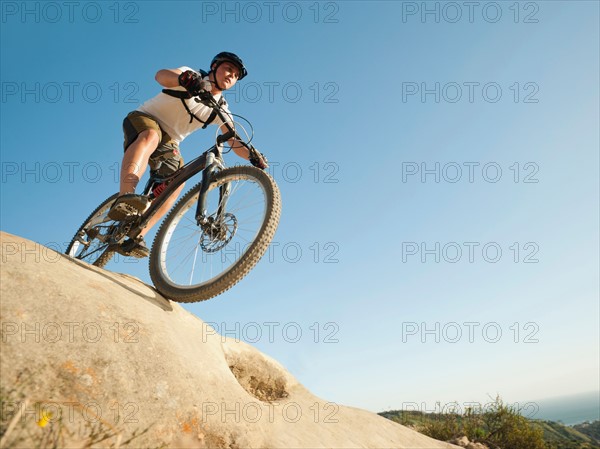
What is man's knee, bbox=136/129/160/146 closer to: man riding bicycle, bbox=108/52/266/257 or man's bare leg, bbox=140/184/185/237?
man riding bicycle, bbox=108/52/266/257

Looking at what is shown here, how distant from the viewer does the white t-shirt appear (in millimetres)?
5539

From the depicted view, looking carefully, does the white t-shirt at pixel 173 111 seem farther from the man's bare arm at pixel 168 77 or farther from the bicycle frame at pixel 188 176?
the bicycle frame at pixel 188 176

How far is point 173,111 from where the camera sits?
561cm

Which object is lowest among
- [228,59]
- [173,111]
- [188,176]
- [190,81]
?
[188,176]

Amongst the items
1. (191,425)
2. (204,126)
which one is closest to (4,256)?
(191,425)

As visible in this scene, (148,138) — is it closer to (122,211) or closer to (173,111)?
(173,111)

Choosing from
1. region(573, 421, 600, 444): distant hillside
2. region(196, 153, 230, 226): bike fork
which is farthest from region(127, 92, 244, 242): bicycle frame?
region(573, 421, 600, 444): distant hillside

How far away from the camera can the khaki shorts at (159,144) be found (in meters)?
5.42

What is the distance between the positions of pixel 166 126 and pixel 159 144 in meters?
0.30

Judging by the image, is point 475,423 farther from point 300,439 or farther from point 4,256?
point 4,256

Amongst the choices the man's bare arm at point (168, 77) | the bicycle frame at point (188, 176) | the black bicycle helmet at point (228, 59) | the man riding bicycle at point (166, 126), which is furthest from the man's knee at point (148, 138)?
the black bicycle helmet at point (228, 59)

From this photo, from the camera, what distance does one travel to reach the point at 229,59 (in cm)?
534

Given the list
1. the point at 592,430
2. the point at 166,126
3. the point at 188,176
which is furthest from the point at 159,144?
the point at 592,430

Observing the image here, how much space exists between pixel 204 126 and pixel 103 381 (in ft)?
13.2
